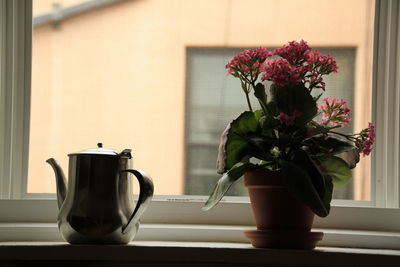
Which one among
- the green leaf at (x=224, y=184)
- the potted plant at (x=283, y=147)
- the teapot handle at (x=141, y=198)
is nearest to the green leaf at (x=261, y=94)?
the potted plant at (x=283, y=147)

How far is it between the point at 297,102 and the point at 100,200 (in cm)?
47

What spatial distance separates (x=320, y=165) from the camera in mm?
1436

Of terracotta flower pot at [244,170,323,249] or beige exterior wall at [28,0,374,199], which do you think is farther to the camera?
beige exterior wall at [28,0,374,199]

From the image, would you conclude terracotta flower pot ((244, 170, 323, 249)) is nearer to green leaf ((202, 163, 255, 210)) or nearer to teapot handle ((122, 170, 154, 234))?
green leaf ((202, 163, 255, 210))

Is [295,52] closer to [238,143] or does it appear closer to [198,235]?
[238,143]

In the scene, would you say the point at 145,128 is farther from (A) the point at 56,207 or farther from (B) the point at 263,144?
(B) the point at 263,144

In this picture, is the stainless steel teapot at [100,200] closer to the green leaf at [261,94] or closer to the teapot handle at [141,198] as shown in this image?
the teapot handle at [141,198]

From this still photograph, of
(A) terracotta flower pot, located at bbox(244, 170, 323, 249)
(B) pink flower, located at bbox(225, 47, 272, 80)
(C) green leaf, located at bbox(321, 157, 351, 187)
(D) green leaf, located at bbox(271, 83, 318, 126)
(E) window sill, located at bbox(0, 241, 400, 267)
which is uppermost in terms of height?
(B) pink flower, located at bbox(225, 47, 272, 80)

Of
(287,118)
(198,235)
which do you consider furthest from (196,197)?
(287,118)

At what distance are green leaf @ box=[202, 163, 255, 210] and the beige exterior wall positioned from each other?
0.35 meters

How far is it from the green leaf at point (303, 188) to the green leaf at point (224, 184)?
4.2 inches

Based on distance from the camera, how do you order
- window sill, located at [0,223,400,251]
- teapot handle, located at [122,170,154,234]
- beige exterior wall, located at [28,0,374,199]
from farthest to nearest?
beige exterior wall, located at [28,0,374,199]
window sill, located at [0,223,400,251]
teapot handle, located at [122,170,154,234]

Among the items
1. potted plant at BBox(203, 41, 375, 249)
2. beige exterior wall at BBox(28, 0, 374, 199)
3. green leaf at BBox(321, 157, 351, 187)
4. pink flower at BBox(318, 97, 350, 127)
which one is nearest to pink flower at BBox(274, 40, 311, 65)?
potted plant at BBox(203, 41, 375, 249)

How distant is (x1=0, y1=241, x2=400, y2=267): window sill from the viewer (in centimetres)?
138
